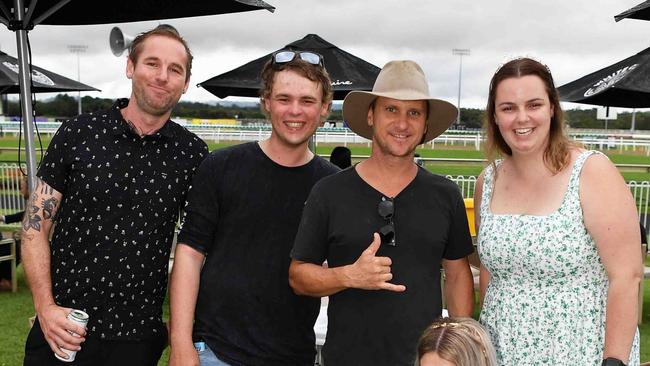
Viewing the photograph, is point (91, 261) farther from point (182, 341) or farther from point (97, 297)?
point (182, 341)

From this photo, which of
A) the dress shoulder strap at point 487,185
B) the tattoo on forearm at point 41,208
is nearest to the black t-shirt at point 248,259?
the tattoo on forearm at point 41,208

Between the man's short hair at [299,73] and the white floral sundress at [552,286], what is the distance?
95cm

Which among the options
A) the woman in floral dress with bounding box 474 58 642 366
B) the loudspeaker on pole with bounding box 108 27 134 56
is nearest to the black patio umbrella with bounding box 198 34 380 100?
the loudspeaker on pole with bounding box 108 27 134 56

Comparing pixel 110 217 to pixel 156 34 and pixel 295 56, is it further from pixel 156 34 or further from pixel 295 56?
pixel 295 56

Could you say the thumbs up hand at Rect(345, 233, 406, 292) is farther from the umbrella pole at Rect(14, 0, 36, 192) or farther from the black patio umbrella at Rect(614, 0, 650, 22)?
the black patio umbrella at Rect(614, 0, 650, 22)

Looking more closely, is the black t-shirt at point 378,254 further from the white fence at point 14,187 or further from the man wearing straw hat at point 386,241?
the white fence at point 14,187

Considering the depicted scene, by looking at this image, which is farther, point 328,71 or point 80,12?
point 328,71

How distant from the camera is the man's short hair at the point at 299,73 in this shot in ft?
8.77

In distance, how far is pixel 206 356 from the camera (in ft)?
8.41

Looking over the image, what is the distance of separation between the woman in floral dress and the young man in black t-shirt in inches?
30.9

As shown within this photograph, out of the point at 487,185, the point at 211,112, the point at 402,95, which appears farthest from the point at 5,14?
the point at 211,112

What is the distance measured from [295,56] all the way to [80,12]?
2982 mm

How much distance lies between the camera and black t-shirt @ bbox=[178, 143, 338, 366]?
8.40 ft

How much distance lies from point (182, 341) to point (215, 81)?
6178 millimetres
